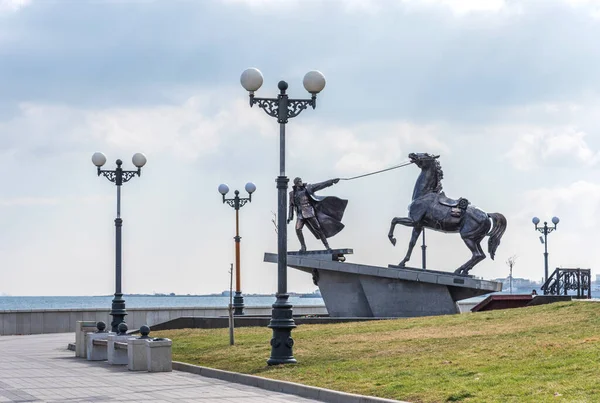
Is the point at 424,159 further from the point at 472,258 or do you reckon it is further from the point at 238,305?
the point at 238,305

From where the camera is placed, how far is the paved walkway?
17.2 metres

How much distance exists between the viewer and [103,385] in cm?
1945

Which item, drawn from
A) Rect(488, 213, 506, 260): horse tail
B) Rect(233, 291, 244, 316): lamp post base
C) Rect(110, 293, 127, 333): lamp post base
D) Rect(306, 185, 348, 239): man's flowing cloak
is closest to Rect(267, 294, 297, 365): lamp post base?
Rect(110, 293, 127, 333): lamp post base

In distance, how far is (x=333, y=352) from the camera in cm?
2195

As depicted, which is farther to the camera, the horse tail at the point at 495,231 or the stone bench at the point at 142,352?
the horse tail at the point at 495,231

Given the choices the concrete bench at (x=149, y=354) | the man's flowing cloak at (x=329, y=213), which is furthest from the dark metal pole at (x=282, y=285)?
the man's flowing cloak at (x=329, y=213)

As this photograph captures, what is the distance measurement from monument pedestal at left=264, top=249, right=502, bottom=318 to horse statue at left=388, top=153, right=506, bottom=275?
63 cm

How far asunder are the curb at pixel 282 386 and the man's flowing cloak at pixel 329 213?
1422 cm

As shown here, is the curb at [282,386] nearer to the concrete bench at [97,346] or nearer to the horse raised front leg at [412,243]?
the concrete bench at [97,346]

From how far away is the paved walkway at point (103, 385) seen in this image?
1716 cm

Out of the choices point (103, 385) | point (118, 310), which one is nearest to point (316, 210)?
point (118, 310)

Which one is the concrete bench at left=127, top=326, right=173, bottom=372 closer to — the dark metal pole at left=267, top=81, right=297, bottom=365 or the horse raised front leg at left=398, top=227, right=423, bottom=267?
the dark metal pole at left=267, top=81, right=297, bottom=365

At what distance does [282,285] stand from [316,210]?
49.4ft

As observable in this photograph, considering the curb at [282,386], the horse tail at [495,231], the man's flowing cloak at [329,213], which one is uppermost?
the man's flowing cloak at [329,213]
